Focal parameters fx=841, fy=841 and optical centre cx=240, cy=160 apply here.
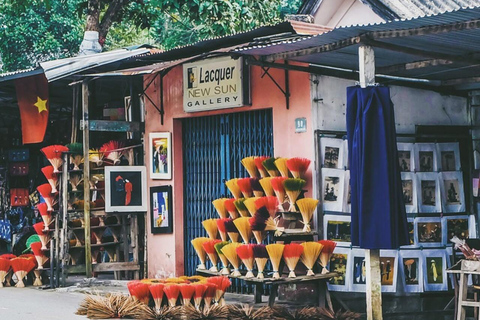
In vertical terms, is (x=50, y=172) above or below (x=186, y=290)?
above

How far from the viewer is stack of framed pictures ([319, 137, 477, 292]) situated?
1059 centimetres

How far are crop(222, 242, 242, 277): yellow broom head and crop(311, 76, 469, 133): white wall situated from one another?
1.85 meters

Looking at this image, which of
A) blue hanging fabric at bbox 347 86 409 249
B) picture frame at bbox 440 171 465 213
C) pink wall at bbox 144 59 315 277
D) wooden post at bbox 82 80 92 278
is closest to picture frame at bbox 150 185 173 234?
pink wall at bbox 144 59 315 277

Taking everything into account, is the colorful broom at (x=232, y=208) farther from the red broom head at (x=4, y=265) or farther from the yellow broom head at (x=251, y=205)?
the red broom head at (x=4, y=265)

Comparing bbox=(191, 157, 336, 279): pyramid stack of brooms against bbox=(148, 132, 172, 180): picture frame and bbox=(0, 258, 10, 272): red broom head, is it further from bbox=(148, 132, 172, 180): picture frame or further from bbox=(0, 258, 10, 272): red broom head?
bbox=(0, 258, 10, 272): red broom head

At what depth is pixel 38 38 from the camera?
28.5 meters

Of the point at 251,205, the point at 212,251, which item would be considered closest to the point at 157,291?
the point at 212,251

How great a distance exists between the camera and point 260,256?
977cm

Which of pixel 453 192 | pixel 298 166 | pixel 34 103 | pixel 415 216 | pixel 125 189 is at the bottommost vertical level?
pixel 415 216

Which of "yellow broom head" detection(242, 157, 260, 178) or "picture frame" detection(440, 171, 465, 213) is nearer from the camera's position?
"yellow broom head" detection(242, 157, 260, 178)

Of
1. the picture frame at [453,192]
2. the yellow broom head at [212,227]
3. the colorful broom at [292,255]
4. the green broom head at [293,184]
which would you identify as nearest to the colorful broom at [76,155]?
the yellow broom head at [212,227]

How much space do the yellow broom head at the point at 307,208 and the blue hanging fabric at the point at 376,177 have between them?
4.69 ft

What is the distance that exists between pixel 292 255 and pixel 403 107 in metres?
2.91

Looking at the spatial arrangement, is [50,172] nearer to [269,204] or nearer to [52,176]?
[52,176]
